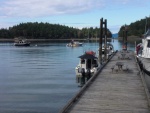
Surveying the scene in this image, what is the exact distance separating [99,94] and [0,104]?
28.0 feet

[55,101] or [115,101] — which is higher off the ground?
[115,101]

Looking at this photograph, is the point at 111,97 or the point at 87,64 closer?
the point at 111,97

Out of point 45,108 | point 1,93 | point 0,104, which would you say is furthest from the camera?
point 1,93

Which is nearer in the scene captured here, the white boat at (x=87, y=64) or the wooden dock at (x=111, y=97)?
the wooden dock at (x=111, y=97)

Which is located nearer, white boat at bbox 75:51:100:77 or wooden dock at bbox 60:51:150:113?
wooden dock at bbox 60:51:150:113

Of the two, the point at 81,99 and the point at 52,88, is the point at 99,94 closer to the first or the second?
the point at 81,99

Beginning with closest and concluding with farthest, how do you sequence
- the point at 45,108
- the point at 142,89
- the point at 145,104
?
1. the point at 145,104
2. the point at 142,89
3. the point at 45,108

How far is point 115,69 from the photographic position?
31.1 m

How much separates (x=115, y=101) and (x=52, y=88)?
14548mm

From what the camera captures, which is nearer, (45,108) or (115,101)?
(115,101)

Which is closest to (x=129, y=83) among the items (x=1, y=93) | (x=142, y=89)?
(x=142, y=89)

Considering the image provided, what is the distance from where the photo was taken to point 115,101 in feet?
57.2

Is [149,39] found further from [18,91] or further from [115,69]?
[18,91]

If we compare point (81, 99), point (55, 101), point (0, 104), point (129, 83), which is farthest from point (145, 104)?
point (0, 104)
